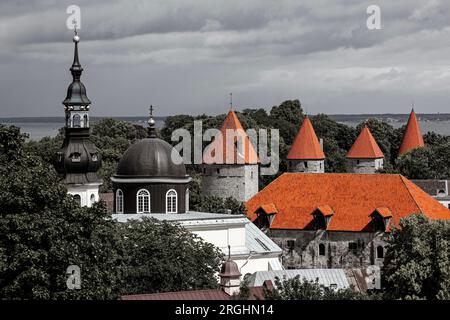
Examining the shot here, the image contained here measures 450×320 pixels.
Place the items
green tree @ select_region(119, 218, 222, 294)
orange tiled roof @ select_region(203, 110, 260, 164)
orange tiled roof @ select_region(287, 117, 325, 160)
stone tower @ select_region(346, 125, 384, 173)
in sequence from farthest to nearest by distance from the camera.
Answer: stone tower @ select_region(346, 125, 384, 173)
orange tiled roof @ select_region(287, 117, 325, 160)
orange tiled roof @ select_region(203, 110, 260, 164)
green tree @ select_region(119, 218, 222, 294)

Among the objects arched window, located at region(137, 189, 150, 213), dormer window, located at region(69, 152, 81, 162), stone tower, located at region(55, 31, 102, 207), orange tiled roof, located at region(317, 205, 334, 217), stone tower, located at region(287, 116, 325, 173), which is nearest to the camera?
arched window, located at region(137, 189, 150, 213)

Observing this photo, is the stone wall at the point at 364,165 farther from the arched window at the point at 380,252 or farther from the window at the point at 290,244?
the arched window at the point at 380,252

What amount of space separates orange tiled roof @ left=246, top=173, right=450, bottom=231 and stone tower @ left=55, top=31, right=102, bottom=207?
11521 mm

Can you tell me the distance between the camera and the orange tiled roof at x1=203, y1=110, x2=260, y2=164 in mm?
82938

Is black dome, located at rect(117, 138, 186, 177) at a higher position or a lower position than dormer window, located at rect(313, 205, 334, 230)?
higher

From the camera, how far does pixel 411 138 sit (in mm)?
116375

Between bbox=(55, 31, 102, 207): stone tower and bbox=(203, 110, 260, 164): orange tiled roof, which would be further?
bbox=(203, 110, 260, 164): orange tiled roof

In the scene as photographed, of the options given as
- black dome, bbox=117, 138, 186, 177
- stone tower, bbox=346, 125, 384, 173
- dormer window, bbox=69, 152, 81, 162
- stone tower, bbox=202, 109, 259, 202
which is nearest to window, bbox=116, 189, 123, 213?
black dome, bbox=117, 138, 186, 177

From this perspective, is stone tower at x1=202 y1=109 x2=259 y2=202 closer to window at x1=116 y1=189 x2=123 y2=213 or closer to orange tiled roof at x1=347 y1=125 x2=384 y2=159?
window at x1=116 y1=189 x2=123 y2=213

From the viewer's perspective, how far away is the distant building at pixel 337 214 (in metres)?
73.1

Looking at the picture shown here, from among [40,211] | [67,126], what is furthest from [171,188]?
[40,211]

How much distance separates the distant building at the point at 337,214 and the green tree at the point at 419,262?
1954 cm

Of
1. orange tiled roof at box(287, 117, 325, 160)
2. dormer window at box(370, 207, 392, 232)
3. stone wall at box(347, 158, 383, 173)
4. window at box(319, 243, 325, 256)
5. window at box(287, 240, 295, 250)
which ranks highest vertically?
orange tiled roof at box(287, 117, 325, 160)
